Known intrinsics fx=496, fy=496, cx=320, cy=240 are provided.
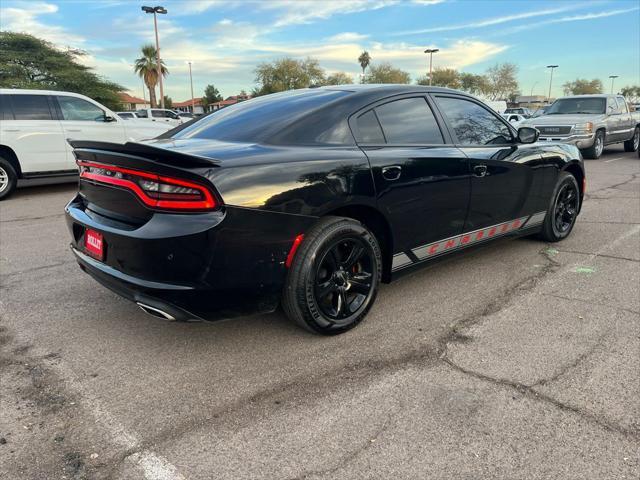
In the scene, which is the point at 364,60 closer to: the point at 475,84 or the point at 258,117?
the point at 475,84

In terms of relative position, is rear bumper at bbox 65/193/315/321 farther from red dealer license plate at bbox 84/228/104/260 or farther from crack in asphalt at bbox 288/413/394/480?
crack in asphalt at bbox 288/413/394/480

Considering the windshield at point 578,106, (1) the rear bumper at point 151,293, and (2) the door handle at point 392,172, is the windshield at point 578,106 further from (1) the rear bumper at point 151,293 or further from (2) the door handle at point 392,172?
(1) the rear bumper at point 151,293

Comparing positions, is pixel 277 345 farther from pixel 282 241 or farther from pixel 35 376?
pixel 35 376

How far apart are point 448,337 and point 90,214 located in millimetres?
2409

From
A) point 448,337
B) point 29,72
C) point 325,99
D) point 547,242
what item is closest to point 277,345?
point 448,337

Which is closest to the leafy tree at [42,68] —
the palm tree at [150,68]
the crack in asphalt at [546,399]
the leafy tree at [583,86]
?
the palm tree at [150,68]

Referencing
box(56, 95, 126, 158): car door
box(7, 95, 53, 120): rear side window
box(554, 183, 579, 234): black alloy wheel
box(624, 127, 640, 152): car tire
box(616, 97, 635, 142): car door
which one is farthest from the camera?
box(624, 127, 640, 152): car tire

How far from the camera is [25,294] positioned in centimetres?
400

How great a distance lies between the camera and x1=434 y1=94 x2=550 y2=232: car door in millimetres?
4012

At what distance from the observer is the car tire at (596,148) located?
14.2 metres

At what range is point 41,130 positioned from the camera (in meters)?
8.90

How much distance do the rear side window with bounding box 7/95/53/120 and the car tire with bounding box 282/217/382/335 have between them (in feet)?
26.4

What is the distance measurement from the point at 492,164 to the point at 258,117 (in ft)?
6.58

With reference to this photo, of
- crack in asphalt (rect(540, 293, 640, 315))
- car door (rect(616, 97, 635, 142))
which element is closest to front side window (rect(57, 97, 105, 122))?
crack in asphalt (rect(540, 293, 640, 315))
